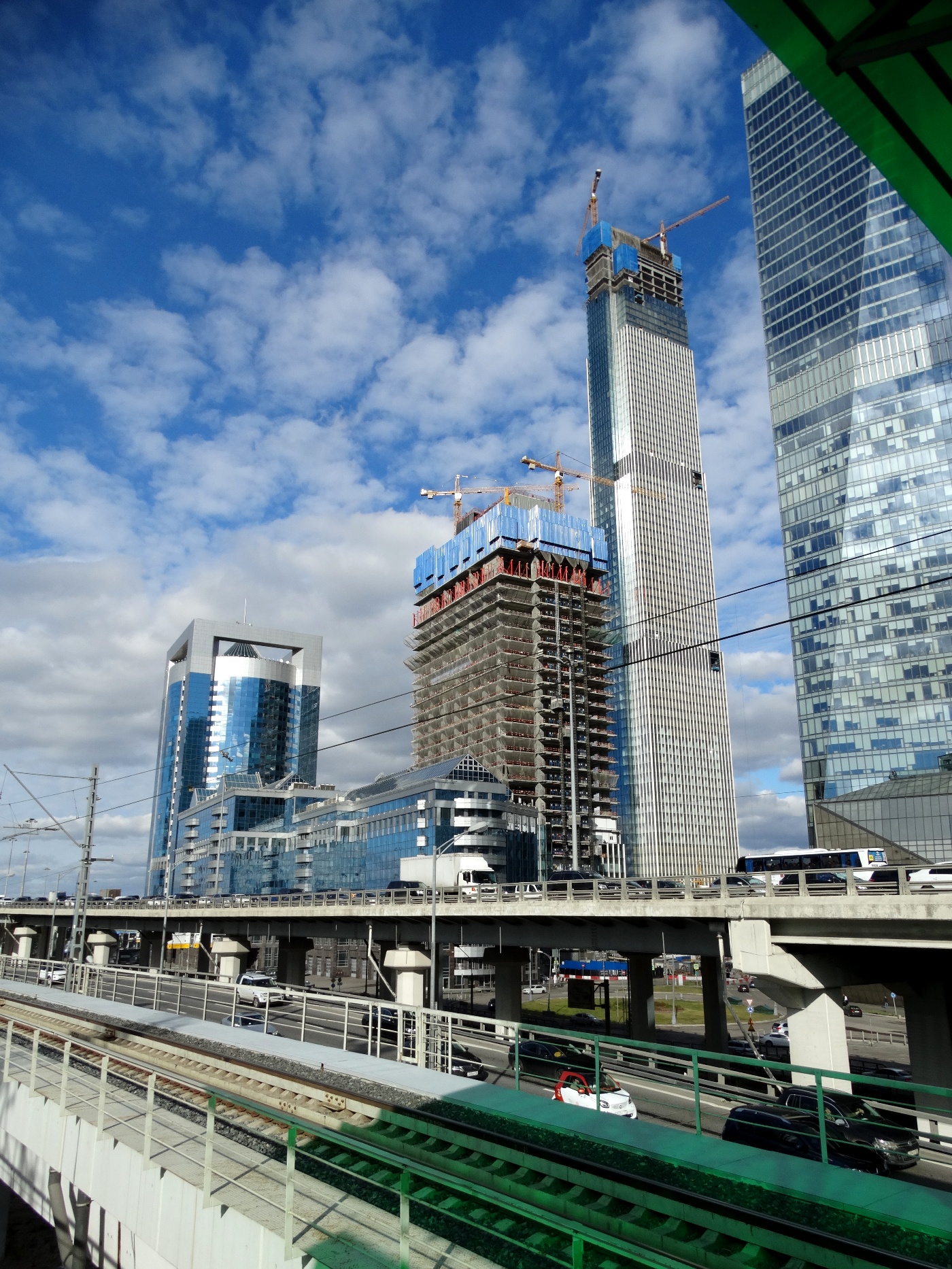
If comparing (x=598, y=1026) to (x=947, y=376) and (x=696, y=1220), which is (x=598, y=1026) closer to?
(x=696, y=1220)

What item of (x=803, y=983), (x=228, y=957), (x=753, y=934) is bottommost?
(x=228, y=957)

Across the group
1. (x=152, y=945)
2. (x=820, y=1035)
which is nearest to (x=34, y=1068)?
(x=820, y=1035)

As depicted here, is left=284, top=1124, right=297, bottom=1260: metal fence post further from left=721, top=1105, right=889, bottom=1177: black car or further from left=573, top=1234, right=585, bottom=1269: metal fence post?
left=721, top=1105, right=889, bottom=1177: black car

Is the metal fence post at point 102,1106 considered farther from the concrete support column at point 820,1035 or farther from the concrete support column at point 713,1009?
the concrete support column at point 713,1009

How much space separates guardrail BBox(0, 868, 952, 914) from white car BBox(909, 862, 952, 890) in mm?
101

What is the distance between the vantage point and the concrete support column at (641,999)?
144 ft

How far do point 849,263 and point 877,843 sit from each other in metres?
90.7

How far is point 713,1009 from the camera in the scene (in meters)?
40.8

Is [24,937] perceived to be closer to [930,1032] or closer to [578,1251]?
[930,1032]

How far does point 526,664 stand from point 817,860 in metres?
119

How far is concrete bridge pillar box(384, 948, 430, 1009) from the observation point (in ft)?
117

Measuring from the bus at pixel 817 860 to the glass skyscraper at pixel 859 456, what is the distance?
259 feet

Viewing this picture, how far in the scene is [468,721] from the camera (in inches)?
6457

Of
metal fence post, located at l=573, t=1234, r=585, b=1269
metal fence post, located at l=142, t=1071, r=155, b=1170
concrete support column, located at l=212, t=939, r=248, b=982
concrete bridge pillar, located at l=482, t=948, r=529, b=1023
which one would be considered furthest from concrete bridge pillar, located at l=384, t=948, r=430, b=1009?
metal fence post, located at l=573, t=1234, r=585, b=1269
